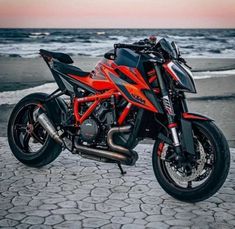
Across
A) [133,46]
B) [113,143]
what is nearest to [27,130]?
[113,143]

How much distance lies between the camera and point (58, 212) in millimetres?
4145

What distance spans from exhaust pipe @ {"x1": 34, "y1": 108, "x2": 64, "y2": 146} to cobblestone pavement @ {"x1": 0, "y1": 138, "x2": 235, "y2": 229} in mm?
449

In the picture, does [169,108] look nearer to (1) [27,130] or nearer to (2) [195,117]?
(2) [195,117]

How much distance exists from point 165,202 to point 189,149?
63cm

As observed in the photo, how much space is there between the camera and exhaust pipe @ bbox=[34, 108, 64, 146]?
529cm

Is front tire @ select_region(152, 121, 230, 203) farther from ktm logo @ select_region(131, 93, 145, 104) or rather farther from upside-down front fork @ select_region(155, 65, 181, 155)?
ktm logo @ select_region(131, 93, 145, 104)

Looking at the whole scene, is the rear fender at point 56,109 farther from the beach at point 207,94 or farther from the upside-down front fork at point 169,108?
the beach at point 207,94

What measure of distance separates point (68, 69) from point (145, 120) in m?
1.24

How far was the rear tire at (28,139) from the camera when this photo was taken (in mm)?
5492

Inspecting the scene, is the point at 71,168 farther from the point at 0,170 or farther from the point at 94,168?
the point at 0,170

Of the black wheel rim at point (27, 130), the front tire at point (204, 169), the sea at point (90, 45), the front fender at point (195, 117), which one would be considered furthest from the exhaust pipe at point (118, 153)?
the sea at point (90, 45)

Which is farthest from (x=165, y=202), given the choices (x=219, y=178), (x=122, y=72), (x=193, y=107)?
(x=193, y=107)

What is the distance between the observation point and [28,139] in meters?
5.71

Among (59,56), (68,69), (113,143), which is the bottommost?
(113,143)
